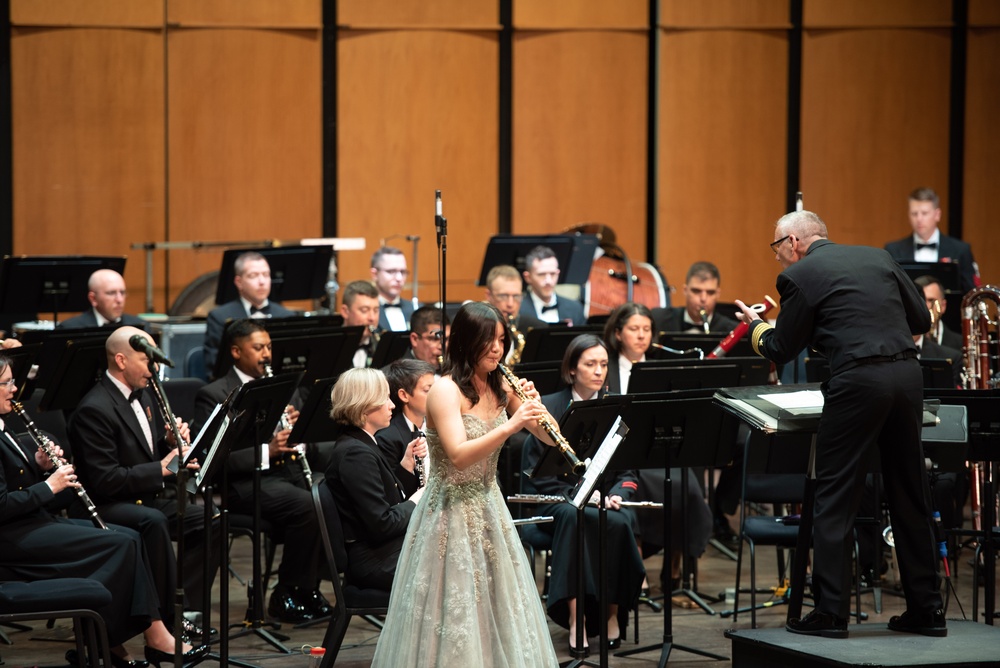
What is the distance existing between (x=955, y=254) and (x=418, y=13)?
15.6 ft

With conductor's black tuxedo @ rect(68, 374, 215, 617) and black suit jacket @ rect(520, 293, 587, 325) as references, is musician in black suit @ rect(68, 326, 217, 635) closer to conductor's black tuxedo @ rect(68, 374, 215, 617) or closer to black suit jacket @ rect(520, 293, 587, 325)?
conductor's black tuxedo @ rect(68, 374, 215, 617)

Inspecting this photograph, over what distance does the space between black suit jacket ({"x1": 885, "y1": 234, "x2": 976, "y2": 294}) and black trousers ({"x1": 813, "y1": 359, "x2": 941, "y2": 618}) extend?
4703 mm

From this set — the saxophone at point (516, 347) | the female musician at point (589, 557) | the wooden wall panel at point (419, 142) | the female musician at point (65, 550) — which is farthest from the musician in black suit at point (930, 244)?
the female musician at point (65, 550)

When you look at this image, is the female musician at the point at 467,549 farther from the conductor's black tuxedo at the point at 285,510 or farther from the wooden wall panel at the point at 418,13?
the wooden wall panel at the point at 418,13

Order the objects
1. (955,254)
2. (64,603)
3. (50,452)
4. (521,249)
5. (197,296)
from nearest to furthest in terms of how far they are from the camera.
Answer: (64,603) → (50,452) → (521,249) → (955,254) → (197,296)

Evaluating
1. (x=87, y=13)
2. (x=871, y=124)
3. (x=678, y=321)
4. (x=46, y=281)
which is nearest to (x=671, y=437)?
(x=678, y=321)

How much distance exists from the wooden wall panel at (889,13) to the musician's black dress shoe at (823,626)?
25.2 ft

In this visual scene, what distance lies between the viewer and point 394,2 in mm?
10914

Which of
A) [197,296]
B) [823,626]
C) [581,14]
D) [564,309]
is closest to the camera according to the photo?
[823,626]

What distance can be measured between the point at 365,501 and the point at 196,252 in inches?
247

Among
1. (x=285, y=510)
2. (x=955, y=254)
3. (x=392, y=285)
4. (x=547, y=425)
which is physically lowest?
(x=285, y=510)

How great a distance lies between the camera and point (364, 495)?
191 inches

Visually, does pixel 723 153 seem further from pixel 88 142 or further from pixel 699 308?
pixel 88 142

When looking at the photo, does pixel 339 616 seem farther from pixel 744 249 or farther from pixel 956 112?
pixel 956 112
